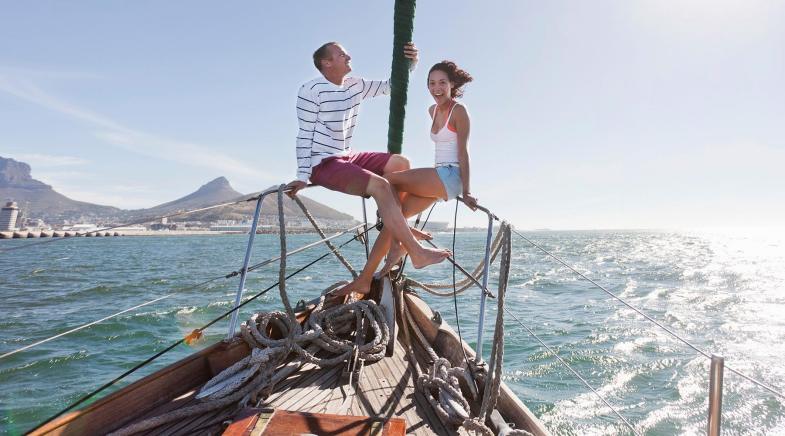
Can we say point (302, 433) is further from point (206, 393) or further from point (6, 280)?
point (6, 280)

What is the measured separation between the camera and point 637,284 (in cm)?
1406

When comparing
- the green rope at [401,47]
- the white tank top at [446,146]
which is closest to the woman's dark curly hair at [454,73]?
the white tank top at [446,146]

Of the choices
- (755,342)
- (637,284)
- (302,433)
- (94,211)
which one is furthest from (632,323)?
(94,211)

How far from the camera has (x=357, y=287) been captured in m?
3.19

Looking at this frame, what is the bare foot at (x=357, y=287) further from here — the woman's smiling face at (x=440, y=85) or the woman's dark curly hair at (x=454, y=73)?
the woman's dark curly hair at (x=454, y=73)

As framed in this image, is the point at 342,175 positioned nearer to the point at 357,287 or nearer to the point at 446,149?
the point at 446,149

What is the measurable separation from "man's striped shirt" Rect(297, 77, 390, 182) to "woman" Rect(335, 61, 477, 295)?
0.42 meters

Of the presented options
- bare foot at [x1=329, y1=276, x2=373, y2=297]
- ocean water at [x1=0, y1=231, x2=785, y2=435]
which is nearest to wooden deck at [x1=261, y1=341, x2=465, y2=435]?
bare foot at [x1=329, y1=276, x2=373, y2=297]

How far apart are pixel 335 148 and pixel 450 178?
71 centimetres

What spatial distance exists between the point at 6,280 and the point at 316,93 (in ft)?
58.5

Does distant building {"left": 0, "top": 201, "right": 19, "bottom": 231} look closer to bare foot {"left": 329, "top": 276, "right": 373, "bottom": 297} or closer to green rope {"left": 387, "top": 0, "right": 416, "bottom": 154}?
bare foot {"left": 329, "top": 276, "right": 373, "bottom": 297}

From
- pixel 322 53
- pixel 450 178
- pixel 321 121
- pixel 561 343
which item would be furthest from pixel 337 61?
pixel 561 343

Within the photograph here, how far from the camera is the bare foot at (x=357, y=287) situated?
3.15m

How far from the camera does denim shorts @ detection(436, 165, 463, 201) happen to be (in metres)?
2.72
